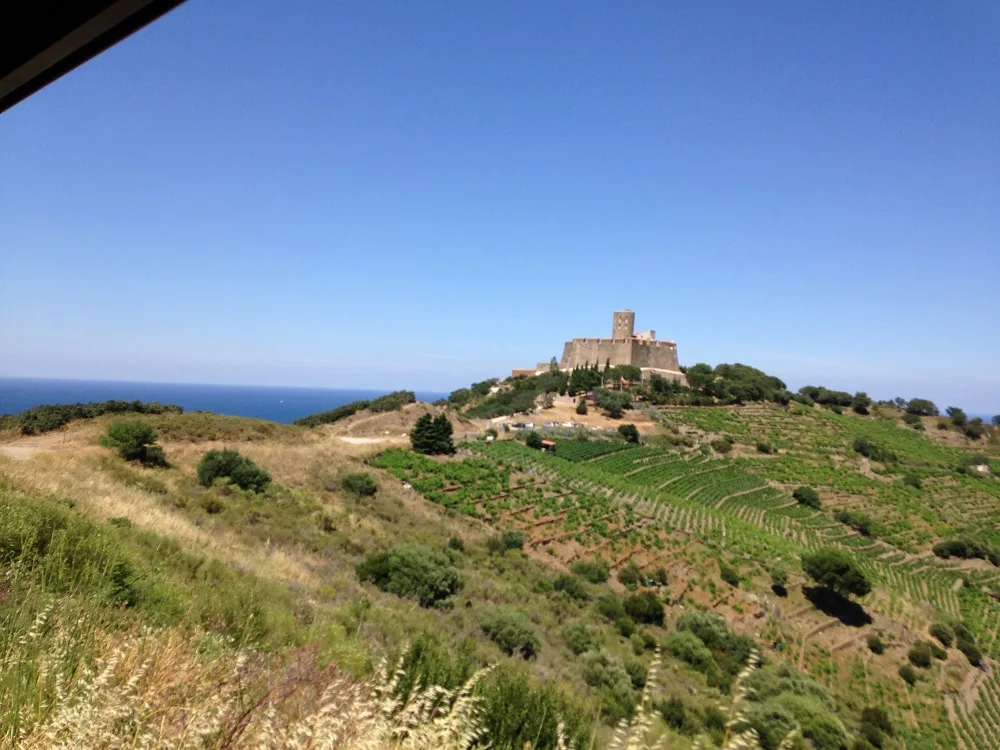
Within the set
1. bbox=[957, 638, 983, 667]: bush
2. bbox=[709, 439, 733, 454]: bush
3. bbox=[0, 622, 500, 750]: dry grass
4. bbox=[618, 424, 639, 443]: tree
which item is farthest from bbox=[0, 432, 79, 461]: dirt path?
bbox=[709, 439, 733, 454]: bush

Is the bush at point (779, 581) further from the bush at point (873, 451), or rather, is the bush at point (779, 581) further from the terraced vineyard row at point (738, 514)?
the bush at point (873, 451)

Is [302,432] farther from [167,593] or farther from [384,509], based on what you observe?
[167,593]

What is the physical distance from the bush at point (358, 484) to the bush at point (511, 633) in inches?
413

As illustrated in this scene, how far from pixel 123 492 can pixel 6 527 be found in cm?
775

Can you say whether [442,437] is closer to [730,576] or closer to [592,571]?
[592,571]

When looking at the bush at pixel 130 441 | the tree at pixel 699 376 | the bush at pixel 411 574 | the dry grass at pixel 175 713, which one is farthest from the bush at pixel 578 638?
the tree at pixel 699 376

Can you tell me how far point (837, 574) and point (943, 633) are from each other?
19.6 feet

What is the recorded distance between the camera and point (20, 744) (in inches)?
65.8

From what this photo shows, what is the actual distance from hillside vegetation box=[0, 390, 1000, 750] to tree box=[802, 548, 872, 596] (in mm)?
122

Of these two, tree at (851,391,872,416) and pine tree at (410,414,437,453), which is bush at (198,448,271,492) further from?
tree at (851,391,872,416)

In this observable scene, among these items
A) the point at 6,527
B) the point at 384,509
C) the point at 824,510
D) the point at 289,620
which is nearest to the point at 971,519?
the point at 824,510

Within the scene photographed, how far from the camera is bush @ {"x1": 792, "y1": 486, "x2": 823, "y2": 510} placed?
36.0 m

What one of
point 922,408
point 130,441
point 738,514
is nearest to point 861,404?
point 922,408

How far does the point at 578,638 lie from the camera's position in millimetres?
11492
